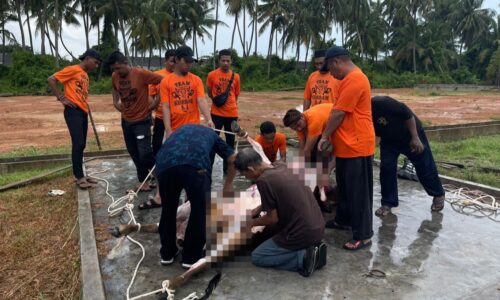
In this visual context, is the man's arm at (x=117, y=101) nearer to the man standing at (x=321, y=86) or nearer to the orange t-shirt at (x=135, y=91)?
the orange t-shirt at (x=135, y=91)

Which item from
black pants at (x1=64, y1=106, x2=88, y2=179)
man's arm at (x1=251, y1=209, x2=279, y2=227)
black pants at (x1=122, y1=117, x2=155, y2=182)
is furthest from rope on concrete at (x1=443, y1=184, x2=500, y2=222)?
black pants at (x1=64, y1=106, x2=88, y2=179)

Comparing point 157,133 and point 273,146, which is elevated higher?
point 157,133

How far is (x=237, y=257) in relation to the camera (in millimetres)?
3791

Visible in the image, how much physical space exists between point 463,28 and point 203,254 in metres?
61.9

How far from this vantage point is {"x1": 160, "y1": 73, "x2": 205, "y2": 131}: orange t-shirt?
17.2ft

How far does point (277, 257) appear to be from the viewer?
12.0 feet

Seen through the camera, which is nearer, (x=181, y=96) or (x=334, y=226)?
(x=334, y=226)

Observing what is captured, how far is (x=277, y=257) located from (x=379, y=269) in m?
0.91

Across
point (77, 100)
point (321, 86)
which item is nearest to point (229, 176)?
point (321, 86)

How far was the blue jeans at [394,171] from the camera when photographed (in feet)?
16.9

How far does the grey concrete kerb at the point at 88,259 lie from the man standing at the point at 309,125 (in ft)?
7.67

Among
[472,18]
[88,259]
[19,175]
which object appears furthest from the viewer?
[472,18]

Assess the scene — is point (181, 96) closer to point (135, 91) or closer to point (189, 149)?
point (135, 91)

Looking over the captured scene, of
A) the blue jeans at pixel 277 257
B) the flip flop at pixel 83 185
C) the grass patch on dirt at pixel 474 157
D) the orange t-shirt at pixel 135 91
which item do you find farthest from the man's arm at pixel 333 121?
the grass patch on dirt at pixel 474 157
